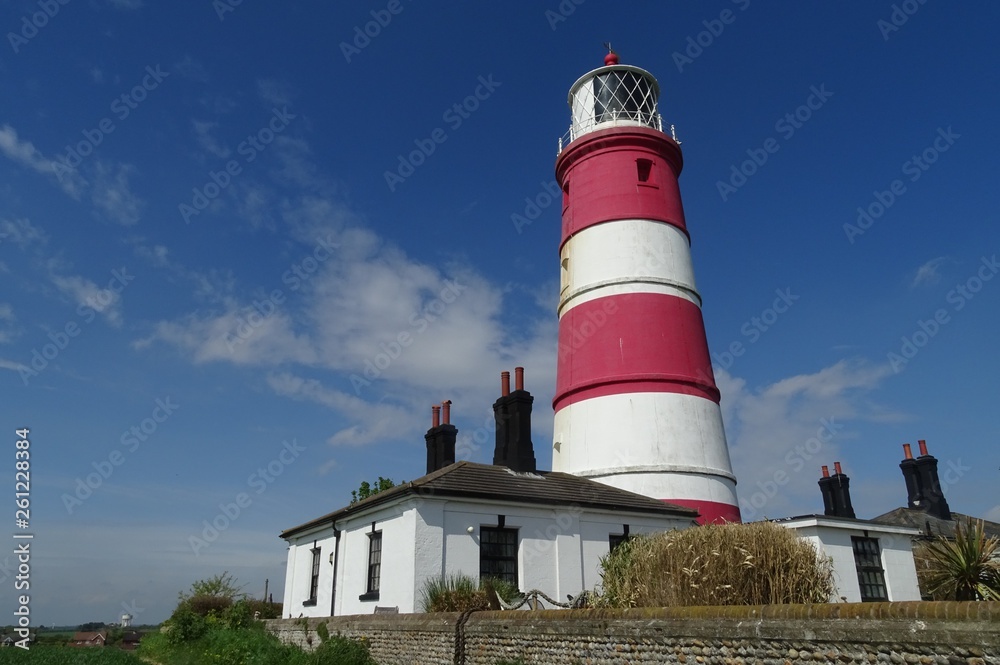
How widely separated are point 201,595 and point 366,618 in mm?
14639

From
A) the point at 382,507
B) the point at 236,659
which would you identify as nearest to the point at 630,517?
the point at 382,507

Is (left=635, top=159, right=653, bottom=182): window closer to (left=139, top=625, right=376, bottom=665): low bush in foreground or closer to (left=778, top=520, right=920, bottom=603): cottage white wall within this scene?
(left=778, top=520, right=920, bottom=603): cottage white wall

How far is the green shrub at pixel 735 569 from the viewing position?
8418mm

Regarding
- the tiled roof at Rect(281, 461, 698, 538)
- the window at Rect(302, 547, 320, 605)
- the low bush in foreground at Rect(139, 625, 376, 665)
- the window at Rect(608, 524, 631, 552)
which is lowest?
the low bush in foreground at Rect(139, 625, 376, 665)

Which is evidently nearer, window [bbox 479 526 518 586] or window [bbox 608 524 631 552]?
window [bbox 479 526 518 586]

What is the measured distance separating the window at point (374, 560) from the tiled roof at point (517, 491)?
0.69 metres

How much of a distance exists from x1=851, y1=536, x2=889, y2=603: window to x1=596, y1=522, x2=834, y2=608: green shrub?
827cm

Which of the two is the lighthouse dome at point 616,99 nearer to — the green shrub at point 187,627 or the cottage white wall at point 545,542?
the cottage white wall at point 545,542

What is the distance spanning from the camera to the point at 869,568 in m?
16.5

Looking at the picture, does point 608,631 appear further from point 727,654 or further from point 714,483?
point 714,483

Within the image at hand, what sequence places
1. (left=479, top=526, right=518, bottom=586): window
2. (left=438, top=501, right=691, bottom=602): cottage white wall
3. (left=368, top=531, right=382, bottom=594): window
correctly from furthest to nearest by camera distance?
(left=368, top=531, right=382, bottom=594): window < (left=479, top=526, right=518, bottom=586): window < (left=438, top=501, right=691, bottom=602): cottage white wall

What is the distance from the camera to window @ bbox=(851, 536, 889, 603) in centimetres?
1630

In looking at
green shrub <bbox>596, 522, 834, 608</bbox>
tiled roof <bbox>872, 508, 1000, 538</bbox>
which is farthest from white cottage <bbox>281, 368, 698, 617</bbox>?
tiled roof <bbox>872, 508, 1000, 538</bbox>

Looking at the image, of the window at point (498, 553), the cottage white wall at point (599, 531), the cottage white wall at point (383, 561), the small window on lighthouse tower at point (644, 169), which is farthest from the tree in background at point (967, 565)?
the small window on lighthouse tower at point (644, 169)
